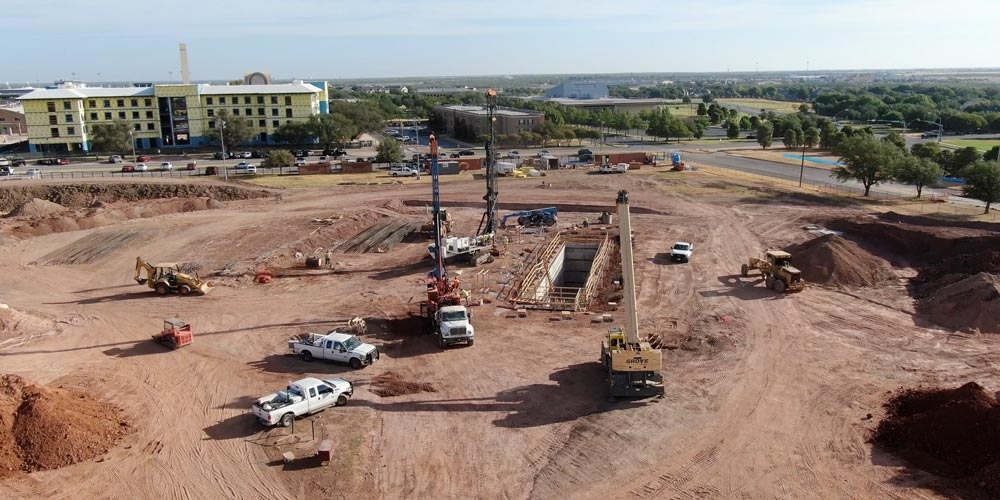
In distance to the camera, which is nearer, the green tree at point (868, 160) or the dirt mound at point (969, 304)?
the dirt mound at point (969, 304)

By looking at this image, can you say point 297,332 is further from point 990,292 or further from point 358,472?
point 990,292

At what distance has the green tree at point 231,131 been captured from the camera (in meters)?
90.4

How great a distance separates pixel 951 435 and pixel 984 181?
3937 cm

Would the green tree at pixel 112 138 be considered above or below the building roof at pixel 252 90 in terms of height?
below

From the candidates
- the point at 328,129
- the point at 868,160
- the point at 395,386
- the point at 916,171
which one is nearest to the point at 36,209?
the point at 328,129

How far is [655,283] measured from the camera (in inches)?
1478

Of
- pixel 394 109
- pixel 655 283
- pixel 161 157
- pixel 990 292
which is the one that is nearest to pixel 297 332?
pixel 655 283

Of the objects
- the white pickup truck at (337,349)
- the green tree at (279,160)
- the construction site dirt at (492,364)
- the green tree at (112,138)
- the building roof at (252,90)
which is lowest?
the construction site dirt at (492,364)

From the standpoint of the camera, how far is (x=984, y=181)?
166 ft

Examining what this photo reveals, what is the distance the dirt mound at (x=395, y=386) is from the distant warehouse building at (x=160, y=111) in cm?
7770

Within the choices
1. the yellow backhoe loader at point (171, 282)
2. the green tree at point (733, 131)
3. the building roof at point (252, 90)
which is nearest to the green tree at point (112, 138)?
the building roof at point (252, 90)

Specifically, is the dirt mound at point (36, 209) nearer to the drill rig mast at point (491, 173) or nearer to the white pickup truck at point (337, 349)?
the drill rig mast at point (491, 173)

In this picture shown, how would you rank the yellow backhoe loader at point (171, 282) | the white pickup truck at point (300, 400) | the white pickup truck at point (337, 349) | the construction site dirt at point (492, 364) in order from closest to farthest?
the construction site dirt at point (492, 364)
the white pickup truck at point (300, 400)
the white pickup truck at point (337, 349)
the yellow backhoe loader at point (171, 282)

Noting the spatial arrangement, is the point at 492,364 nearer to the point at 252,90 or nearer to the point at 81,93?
the point at 252,90
